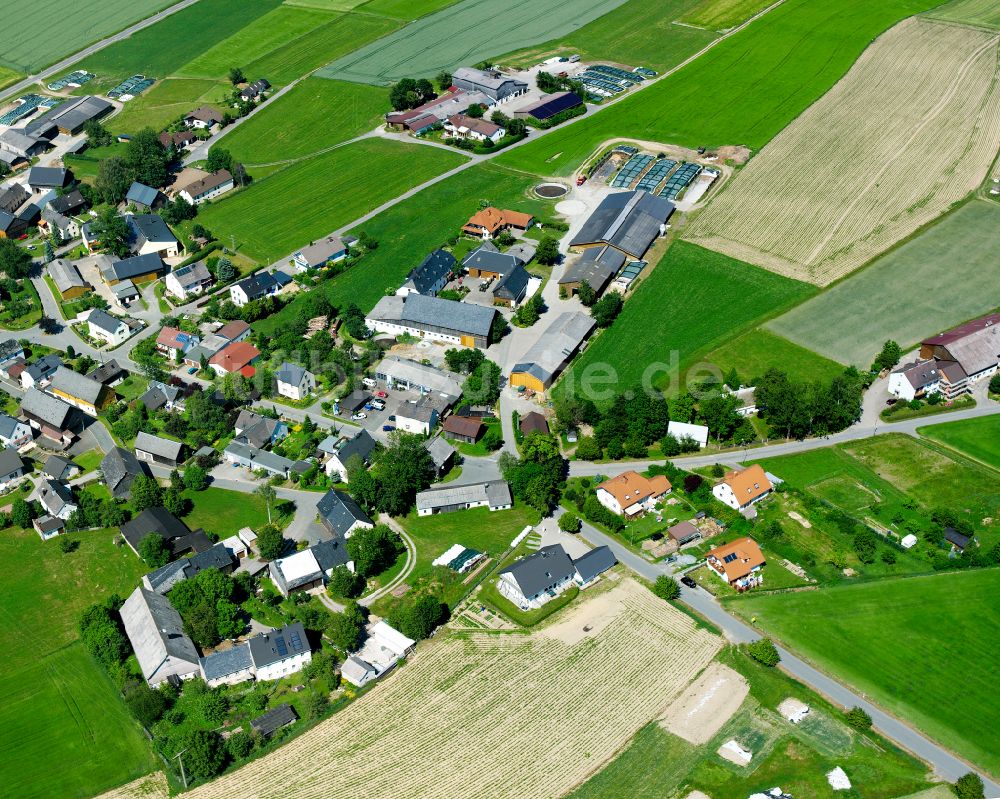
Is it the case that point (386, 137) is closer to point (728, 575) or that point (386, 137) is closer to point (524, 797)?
point (728, 575)

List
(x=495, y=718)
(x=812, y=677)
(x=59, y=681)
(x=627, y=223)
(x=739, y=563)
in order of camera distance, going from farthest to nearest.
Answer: (x=627, y=223)
(x=739, y=563)
(x=59, y=681)
(x=812, y=677)
(x=495, y=718)

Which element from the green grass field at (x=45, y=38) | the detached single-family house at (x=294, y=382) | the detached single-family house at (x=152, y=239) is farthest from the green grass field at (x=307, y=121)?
the detached single-family house at (x=294, y=382)

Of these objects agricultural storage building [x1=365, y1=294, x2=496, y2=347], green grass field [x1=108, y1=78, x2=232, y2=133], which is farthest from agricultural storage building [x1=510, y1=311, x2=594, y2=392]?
green grass field [x1=108, y1=78, x2=232, y2=133]

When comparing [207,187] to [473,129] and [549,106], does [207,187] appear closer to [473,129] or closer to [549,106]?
[473,129]

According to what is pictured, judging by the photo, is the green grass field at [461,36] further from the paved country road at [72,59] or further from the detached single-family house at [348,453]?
the detached single-family house at [348,453]

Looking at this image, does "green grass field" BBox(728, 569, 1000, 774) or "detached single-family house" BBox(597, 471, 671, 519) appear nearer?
"green grass field" BBox(728, 569, 1000, 774)

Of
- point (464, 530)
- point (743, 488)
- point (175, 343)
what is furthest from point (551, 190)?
point (464, 530)

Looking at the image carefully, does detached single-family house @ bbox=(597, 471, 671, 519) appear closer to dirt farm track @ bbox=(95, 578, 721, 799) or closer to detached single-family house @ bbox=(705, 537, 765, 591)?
detached single-family house @ bbox=(705, 537, 765, 591)
